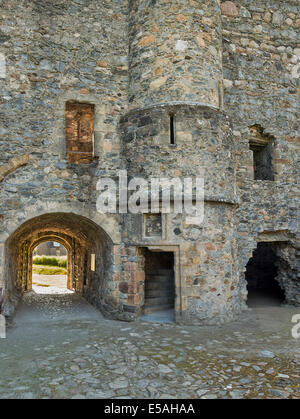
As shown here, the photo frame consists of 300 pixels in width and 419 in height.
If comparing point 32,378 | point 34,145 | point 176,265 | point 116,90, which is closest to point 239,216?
point 176,265

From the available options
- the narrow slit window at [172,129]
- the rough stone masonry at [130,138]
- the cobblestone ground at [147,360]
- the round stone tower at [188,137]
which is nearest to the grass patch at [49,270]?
the rough stone masonry at [130,138]

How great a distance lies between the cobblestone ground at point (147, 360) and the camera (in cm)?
374

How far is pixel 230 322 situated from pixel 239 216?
240 cm

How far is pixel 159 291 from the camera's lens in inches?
308

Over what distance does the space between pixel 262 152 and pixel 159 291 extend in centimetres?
441

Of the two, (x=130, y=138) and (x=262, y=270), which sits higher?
(x=130, y=138)

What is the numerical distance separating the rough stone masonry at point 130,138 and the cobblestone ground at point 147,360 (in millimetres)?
647

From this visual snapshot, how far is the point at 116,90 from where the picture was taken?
7312mm

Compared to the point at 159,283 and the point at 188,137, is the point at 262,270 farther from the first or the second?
the point at 188,137

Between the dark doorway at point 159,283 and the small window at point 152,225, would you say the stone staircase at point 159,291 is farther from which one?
the small window at point 152,225

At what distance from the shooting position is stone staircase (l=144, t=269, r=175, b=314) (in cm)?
738

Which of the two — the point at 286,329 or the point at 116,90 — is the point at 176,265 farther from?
the point at 116,90

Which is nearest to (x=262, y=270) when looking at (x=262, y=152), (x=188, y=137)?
(x=262, y=152)

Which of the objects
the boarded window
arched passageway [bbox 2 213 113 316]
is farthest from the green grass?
the boarded window
